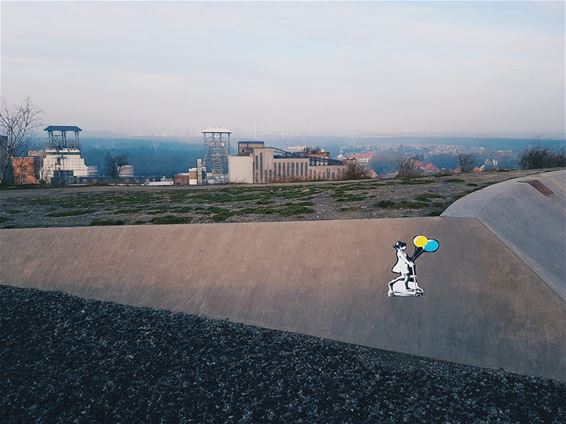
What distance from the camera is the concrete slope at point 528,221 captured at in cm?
1028

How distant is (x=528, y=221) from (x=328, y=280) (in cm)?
810

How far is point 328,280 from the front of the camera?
32.9 ft

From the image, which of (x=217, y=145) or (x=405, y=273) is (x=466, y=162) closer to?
(x=405, y=273)

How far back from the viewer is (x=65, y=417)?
21.3ft

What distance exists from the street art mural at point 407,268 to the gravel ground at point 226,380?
1642mm

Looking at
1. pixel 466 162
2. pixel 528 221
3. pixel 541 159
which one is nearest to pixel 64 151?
pixel 466 162

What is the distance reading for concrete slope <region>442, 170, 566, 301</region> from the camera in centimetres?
1028

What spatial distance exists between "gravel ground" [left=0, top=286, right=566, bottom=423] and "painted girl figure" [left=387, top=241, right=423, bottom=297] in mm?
1603

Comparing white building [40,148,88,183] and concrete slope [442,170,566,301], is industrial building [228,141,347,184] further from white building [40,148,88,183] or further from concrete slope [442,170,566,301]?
concrete slope [442,170,566,301]

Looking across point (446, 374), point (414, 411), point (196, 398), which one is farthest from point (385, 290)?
point (196, 398)

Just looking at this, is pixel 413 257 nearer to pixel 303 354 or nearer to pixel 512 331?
pixel 512 331

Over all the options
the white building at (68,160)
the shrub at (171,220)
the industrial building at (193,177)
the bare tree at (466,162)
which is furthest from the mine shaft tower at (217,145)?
the shrub at (171,220)

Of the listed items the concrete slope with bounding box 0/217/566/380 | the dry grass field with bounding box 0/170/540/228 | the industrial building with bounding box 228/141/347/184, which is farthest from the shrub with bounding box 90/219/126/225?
the industrial building with bounding box 228/141/347/184

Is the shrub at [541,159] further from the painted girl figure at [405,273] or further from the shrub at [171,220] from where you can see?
the shrub at [171,220]
